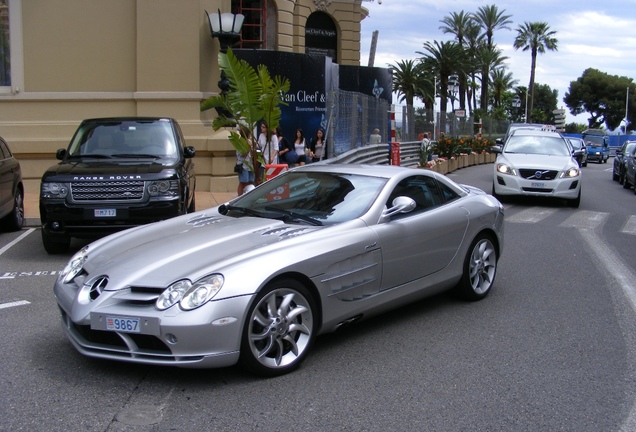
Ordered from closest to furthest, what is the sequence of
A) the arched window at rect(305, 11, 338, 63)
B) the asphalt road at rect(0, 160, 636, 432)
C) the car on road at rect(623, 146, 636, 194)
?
1. the asphalt road at rect(0, 160, 636, 432)
2. the car on road at rect(623, 146, 636, 194)
3. the arched window at rect(305, 11, 338, 63)

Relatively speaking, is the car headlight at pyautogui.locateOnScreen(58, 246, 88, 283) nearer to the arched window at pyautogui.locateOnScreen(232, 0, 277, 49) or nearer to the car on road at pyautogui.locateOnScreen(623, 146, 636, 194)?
the car on road at pyautogui.locateOnScreen(623, 146, 636, 194)

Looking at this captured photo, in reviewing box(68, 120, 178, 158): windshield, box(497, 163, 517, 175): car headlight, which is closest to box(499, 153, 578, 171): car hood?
box(497, 163, 517, 175): car headlight

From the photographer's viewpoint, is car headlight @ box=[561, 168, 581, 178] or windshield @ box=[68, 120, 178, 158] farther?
car headlight @ box=[561, 168, 581, 178]

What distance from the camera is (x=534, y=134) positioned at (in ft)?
61.3

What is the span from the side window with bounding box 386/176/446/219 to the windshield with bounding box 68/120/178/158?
500 centimetres

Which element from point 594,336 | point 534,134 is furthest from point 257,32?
point 594,336

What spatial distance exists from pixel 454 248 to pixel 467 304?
731 millimetres

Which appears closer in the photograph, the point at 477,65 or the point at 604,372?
the point at 604,372

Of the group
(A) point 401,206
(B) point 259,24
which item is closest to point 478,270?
(A) point 401,206

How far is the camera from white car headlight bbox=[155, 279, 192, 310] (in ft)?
15.2

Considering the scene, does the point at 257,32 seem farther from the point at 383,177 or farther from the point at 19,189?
the point at 383,177

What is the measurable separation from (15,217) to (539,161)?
1138 cm

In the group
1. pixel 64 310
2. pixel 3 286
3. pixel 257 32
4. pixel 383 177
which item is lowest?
pixel 3 286

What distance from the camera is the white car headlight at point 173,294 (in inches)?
182
